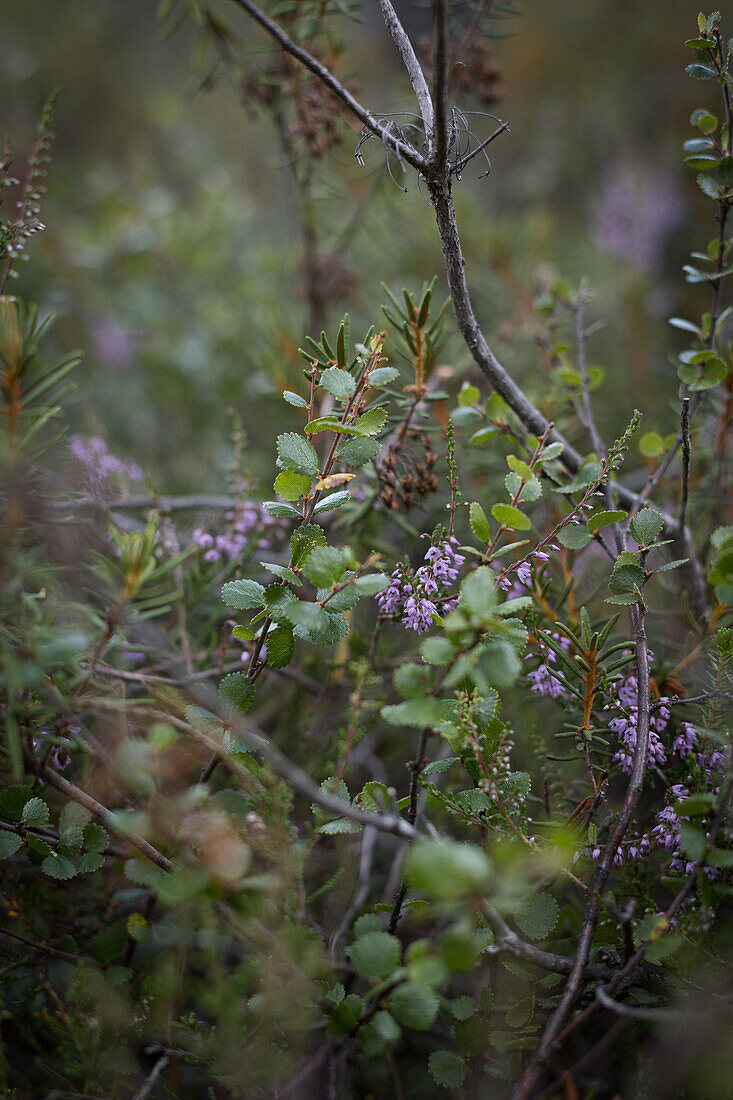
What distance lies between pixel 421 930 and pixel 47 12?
9.74 ft

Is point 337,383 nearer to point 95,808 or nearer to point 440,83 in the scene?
point 440,83

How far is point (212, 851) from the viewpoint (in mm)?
341

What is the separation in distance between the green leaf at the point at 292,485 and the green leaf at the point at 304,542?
2 centimetres

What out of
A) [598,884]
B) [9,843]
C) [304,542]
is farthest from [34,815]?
[598,884]

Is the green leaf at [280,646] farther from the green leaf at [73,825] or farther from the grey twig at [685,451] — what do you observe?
the grey twig at [685,451]

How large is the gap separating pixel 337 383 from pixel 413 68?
0.23 m

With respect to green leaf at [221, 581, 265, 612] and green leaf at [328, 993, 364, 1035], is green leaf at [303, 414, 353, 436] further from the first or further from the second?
green leaf at [328, 993, 364, 1035]

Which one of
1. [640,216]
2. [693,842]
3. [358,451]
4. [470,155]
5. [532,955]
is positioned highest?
[640,216]

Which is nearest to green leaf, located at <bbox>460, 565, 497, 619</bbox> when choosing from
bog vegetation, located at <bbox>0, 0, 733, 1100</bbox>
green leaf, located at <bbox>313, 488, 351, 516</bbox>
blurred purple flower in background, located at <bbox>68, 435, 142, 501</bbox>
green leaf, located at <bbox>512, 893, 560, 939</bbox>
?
bog vegetation, located at <bbox>0, 0, 733, 1100</bbox>

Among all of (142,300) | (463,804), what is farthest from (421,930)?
(142,300)

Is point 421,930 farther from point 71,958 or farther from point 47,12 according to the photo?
point 47,12

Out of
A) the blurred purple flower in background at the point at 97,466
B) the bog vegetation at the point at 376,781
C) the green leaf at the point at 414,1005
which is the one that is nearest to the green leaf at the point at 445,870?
the bog vegetation at the point at 376,781

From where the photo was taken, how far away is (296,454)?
44cm

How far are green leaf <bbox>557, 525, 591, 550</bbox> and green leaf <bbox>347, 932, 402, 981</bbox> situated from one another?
290mm
